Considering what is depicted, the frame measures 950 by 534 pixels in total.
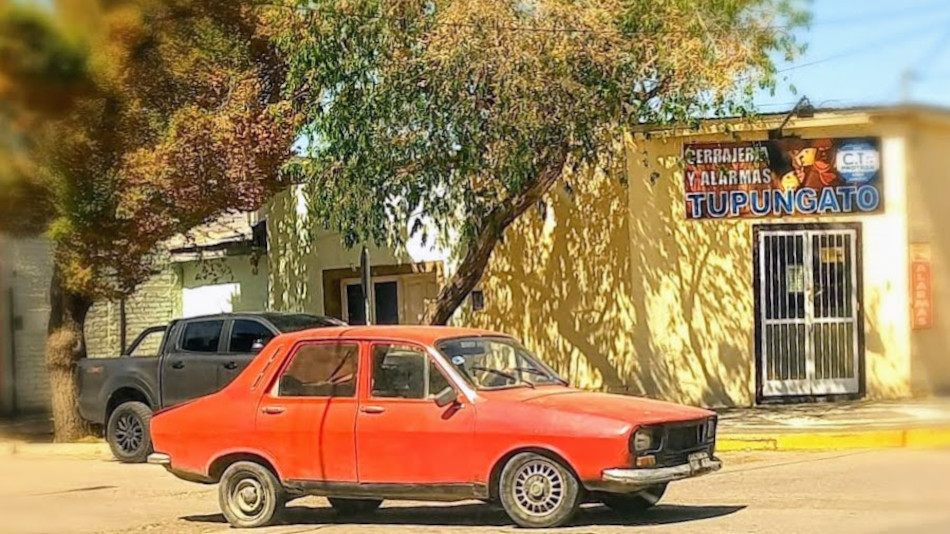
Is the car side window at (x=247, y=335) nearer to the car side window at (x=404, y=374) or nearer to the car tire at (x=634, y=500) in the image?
the car side window at (x=404, y=374)

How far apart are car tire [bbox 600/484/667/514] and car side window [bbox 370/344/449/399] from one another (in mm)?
1523

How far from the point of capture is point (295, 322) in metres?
15.1

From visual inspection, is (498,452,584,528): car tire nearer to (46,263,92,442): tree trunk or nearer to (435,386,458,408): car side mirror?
(435,386,458,408): car side mirror

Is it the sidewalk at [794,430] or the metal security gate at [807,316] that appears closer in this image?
the sidewalk at [794,430]

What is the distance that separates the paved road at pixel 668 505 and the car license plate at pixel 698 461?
41cm

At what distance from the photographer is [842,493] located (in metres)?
9.95

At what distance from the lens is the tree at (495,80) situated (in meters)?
13.6

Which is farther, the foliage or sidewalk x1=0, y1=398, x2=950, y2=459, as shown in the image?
sidewalk x1=0, y1=398, x2=950, y2=459

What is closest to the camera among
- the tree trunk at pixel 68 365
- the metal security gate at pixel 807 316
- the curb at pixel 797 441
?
the curb at pixel 797 441

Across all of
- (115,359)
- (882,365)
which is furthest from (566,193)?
(115,359)

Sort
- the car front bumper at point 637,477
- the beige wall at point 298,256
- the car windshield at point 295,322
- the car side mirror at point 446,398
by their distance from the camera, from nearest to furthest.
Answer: the car front bumper at point 637,477
the car side mirror at point 446,398
the car windshield at point 295,322
the beige wall at point 298,256

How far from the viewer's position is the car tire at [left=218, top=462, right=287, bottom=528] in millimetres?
9391

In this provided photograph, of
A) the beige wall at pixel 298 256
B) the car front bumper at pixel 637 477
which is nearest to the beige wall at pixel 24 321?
the car front bumper at pixel 637 477

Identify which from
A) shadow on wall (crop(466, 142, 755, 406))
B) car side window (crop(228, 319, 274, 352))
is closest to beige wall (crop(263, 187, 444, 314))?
shadow on wall (crop(466, 142, 755, 406))
